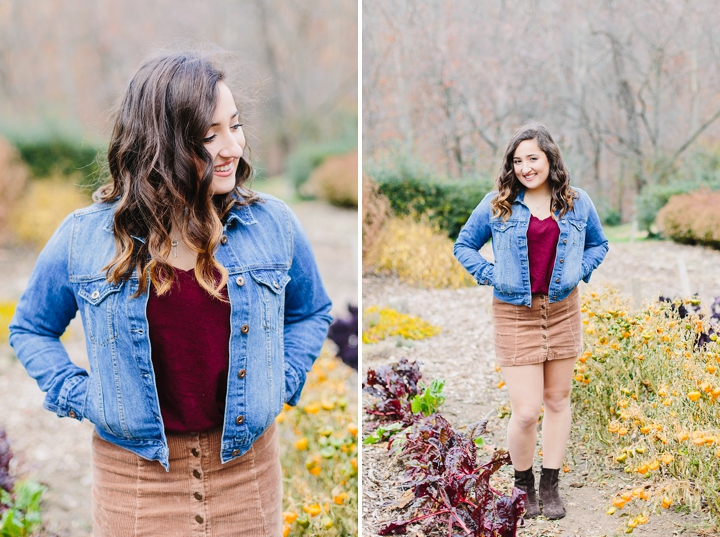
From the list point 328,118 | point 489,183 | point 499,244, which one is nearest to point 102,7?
point 328,118

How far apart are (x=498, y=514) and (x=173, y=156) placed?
65.5 inches

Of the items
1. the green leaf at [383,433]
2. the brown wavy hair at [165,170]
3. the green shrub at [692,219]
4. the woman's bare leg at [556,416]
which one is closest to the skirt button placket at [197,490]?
the brown wavy hair at [165,170]

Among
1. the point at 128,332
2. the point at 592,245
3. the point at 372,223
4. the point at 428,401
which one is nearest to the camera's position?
the point at 128,332

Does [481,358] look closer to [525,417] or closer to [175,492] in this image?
[525,417]

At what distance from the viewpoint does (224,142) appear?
169 cm

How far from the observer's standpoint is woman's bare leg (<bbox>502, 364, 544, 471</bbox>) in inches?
101

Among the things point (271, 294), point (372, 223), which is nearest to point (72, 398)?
point (271, 294)

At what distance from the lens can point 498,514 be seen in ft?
7.75

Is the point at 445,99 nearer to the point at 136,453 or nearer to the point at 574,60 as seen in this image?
the point at 574,60

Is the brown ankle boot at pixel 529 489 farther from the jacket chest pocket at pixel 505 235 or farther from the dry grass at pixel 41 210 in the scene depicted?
the dry grass at pixel 41 210

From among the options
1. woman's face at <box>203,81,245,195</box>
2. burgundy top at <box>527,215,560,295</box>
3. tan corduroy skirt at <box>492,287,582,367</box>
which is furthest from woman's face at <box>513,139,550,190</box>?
woman's face at <box>203,81,245,195</box>

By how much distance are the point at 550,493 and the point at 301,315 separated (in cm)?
140

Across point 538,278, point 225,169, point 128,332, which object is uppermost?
point 225,169

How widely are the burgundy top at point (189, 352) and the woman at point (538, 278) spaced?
127 cm
